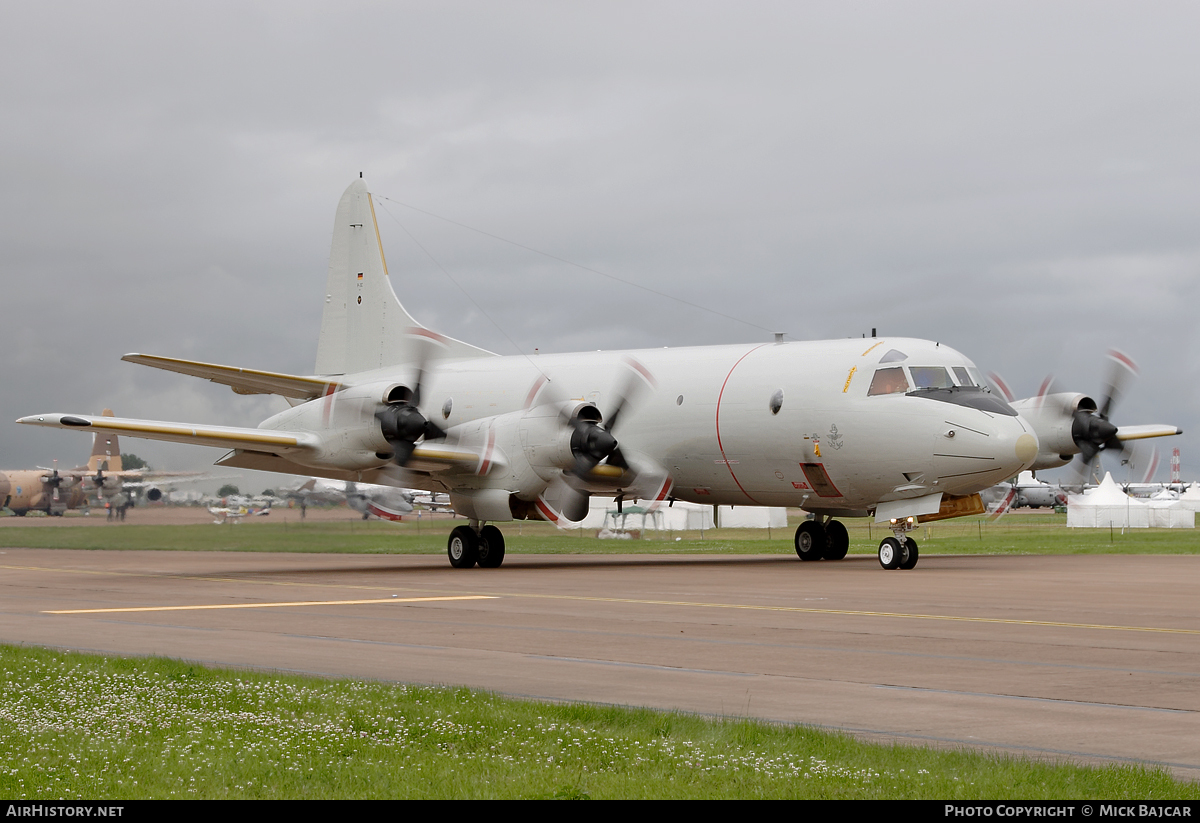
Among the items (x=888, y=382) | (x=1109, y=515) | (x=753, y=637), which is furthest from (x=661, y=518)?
(x=753, y=637)

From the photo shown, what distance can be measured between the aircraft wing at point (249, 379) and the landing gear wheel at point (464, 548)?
14.5 ft

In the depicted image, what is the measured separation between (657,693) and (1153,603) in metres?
10.3

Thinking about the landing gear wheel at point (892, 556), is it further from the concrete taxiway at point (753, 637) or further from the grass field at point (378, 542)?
the grass field at point (378, 542)

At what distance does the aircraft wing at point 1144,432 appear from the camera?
93.6 ft

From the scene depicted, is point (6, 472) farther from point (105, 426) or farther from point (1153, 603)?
point (1153, 603)

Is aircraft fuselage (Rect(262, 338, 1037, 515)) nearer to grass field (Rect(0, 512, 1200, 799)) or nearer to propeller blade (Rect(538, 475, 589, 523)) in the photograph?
propeller blade (Rect(538, 475, 589, 523))

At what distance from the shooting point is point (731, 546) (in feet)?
128

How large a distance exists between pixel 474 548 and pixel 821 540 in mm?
8146

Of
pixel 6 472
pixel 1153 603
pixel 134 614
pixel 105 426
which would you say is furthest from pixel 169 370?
pixel 6 472

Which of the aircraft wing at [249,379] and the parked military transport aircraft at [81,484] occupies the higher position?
the aircraft wing at [249,379]

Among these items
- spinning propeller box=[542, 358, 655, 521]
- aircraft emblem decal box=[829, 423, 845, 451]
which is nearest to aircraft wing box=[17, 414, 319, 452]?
spinning propeller box=[542, 358, 655, 521]

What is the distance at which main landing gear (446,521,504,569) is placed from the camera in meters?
27.9

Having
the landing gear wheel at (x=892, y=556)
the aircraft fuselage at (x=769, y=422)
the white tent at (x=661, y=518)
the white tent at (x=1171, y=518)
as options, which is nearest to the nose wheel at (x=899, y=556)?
the landing gear wheel at (x=892, y=556)

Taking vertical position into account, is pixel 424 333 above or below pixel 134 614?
above
